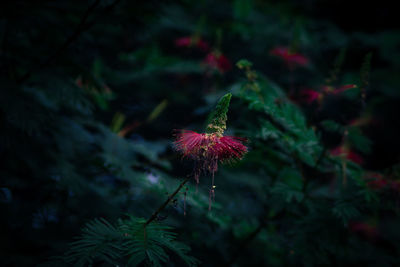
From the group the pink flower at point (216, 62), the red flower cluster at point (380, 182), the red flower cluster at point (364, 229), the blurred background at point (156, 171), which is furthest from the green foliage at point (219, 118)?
the red flower cluster at point (364, 229)

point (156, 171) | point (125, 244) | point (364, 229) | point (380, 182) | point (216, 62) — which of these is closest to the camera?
point (125, 244)

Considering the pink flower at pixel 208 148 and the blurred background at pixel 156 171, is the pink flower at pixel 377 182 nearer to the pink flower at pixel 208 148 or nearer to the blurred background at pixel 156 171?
the blurred background at pixel 156 171

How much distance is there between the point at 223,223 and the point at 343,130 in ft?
3.65

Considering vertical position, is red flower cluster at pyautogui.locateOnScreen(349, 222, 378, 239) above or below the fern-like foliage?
above

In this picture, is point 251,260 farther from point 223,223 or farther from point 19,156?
point 19,156

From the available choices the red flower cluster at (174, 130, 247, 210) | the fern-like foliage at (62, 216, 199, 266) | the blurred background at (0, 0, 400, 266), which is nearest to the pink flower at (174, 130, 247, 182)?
the red flower cluster at (174, 130, 247, 210)

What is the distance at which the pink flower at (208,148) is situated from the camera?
977 millimetres

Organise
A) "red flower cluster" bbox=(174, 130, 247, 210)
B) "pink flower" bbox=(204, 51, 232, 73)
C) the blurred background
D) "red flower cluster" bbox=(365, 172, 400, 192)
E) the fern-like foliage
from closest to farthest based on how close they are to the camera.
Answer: the fern-like foliage → "red flower cluster" bbox=(174, 130, 247, 210) → the blurred background → "red flower cluster" bbox=(365, 172, 400, 192) → "pink flower" bbox=(204, 51, 232, 73)

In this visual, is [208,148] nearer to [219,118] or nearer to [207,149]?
[207,149]

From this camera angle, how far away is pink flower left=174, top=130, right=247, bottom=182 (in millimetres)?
977

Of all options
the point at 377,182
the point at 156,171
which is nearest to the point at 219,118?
the point at 156,171

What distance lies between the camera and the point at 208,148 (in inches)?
38.8

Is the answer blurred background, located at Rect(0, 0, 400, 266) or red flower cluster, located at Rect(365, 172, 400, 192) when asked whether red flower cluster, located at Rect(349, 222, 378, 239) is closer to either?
blurred background, located at Rect(0, 0, 400, 266)

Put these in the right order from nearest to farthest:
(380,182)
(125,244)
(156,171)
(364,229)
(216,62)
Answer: (125,244) < (380,182) < (156,171) < (216,62) < (364,229)
